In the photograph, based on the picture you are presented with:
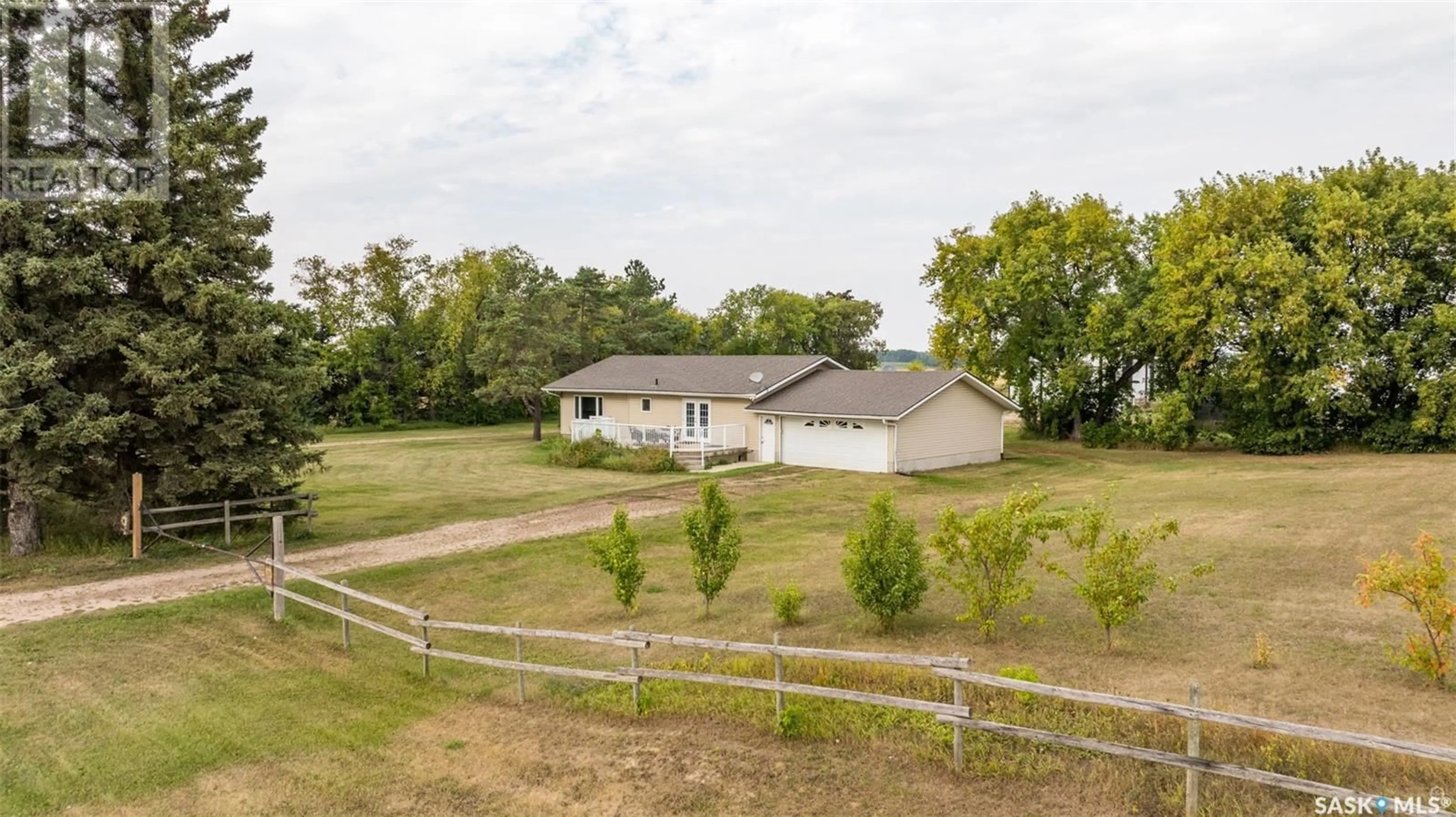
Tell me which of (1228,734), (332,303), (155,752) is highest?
(332,303)

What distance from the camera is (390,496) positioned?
24.0 m

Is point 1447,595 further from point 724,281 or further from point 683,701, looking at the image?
point 724,281

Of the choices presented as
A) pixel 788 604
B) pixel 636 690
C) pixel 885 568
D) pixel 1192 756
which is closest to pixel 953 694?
pixel 1192 756

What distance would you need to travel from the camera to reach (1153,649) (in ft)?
31.6

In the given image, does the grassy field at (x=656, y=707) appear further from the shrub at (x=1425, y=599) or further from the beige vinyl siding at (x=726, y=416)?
the beige vinyl siding at (x=726, y=416)

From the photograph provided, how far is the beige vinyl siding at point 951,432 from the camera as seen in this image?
28406mm

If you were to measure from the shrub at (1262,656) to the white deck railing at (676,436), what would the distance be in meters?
21.6

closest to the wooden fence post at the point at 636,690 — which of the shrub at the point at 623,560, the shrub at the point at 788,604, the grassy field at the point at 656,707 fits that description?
the grassy field at the point at 656,707

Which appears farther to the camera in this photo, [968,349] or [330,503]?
[968,349]

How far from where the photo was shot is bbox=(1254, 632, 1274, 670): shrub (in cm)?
884

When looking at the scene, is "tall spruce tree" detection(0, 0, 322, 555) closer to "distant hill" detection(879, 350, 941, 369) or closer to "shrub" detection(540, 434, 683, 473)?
"shrub" detection(540, 434, 683, 473)

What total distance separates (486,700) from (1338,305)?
33266 millimetres

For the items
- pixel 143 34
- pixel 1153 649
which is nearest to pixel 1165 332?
pixel 1153 649

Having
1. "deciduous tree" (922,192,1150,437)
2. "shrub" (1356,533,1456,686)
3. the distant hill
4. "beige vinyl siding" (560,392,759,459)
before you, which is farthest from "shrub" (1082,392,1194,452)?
the distant hill
